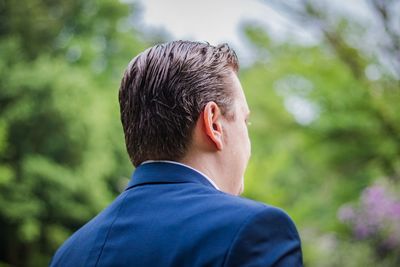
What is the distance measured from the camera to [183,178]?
4.77 feet

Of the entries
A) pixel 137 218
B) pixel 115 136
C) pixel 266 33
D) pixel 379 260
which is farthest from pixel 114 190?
pixel 137 218

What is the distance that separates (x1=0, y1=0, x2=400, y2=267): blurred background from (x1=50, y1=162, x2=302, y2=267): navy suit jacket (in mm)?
8319

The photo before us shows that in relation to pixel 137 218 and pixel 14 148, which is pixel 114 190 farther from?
pixel 137 218

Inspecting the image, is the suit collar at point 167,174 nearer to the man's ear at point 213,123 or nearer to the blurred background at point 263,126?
the man's ear at point 213,123

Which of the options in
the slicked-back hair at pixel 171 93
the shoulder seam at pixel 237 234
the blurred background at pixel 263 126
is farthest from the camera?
the blurred background at pixel 263 126

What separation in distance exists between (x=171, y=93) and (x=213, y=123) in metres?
0.12

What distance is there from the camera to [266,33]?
1398cm

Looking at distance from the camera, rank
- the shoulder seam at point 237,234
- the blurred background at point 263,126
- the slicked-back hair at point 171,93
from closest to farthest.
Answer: the shoulder seam at point 237,234 → the slicked-back hair at point 171,93 → the blurred background at point 263,126

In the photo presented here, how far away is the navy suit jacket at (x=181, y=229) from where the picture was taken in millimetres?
1256

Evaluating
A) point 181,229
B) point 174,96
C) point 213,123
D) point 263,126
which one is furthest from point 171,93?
point 263,126

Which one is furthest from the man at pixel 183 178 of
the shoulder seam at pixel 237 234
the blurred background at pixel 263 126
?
the blurred background at pixel 263 126

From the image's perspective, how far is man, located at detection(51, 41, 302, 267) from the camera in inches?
50.4

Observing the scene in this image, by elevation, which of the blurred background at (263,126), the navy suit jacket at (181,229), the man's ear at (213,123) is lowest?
the blurred background at (263,126)

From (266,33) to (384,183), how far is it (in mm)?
4212
